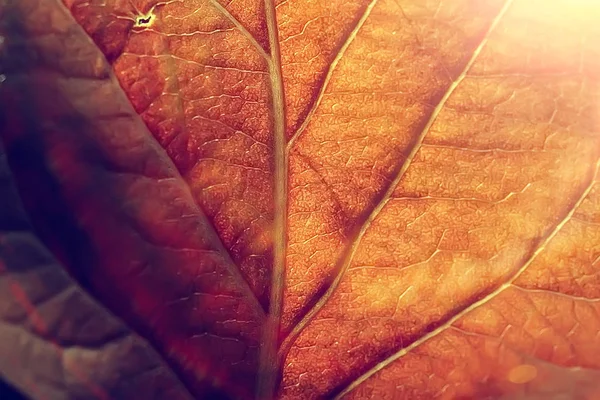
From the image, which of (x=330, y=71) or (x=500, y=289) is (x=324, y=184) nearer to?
(x=330, y=71)

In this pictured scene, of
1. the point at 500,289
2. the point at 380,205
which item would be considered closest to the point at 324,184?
the point at 380,205

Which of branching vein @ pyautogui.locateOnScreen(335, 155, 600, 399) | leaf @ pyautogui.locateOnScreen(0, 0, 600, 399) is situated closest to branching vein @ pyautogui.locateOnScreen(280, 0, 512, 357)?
leaf @ pyautogui.locateOnScreen(0, 0, 600, 399)

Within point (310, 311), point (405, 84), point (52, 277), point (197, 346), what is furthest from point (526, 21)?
point (52, 277)

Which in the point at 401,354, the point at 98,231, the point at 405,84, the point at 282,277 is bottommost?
the point at 401,354

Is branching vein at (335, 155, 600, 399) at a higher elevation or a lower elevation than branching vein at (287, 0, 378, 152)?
lower

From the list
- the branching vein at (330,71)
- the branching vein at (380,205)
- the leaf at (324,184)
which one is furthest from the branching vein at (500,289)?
the branching vein at (330,71)

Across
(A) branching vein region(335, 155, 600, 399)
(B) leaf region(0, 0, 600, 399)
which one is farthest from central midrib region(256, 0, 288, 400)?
(A) branching vein region(335, 155, 600, 399)

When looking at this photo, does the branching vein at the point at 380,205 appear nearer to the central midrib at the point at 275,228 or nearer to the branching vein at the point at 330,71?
the central midrib at the point at 275,228

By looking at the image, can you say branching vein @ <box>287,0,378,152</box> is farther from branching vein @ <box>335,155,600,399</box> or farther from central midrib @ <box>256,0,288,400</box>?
branching vein @ <box>335,155,600,399</box>

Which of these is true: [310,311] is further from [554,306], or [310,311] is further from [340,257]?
[554,306]
